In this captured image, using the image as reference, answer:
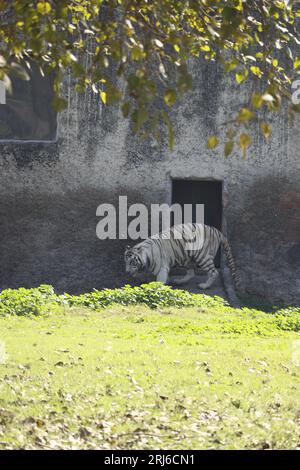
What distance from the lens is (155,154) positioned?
54.2ft

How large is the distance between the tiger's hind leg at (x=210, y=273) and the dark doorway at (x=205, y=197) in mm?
1502

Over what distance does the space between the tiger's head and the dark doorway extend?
2154 mm

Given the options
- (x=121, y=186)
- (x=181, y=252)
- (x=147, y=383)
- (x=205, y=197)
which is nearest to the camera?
(x=147, y=383)

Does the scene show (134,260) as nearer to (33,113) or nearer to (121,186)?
(121,186)

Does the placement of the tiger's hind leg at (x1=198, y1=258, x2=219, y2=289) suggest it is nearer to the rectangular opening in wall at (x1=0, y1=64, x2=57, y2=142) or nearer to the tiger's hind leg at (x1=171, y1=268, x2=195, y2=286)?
the tiger's hind leg at (x1=171, y1=268, x2=195, y2=286)

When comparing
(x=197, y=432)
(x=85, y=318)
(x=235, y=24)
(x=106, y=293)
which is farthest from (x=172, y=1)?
(x=106, y=293)

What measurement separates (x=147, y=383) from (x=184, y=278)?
8040 millimetres

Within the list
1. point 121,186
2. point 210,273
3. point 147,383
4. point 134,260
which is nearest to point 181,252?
point 210,273

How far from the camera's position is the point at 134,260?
16047 millimetres

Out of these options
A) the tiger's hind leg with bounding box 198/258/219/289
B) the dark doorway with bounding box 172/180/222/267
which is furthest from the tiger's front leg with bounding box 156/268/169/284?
the dark doorway with bounding box 172/180/222/267

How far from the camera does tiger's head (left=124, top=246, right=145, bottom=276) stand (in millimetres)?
16047

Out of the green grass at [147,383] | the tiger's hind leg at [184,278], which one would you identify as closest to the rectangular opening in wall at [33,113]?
the tiger's hind leg at [184,278]
